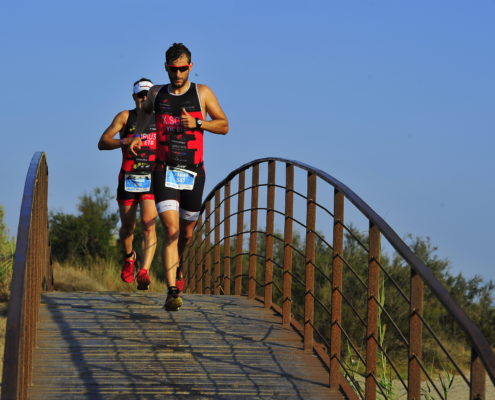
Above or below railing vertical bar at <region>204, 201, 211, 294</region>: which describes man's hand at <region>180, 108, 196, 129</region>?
above

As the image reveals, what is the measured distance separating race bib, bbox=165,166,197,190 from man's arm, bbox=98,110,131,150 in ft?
4.10

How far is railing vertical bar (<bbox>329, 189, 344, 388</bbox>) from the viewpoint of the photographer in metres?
6.53

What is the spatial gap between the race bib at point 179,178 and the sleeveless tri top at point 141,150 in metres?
1.34

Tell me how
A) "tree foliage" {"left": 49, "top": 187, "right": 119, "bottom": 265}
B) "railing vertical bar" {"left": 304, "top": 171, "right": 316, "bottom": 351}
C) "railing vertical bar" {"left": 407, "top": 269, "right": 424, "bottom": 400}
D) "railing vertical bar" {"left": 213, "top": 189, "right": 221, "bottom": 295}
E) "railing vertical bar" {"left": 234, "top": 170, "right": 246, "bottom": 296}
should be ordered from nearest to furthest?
1. "railing vertical bar" {"left": 407, "top": 269, "right": 424, "bottom": 400}
2. "railing vertical bar" {"left": 304, "top": 171, "right": 316, "bottom": 351}
3. "railing vertical bar" {"left": 234, "top": 170, "right": 246, "bottom": 296}
4. "railing vertical bar" {"left": 213, "top": 189, "right": 221, "bottom": 295}
5. "tree foliage" {"left": 49, "top": 187, "right": 119, "bottom": 265}

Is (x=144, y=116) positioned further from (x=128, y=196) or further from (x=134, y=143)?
(x=128, y=196)

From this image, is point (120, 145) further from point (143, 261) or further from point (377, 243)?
point (377, 243)

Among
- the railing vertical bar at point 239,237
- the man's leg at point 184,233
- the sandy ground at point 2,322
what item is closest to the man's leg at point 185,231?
the man's leg at point 184,233

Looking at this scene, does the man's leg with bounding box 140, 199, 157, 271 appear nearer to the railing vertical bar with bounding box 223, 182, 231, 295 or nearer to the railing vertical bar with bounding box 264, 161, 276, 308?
the railing vertical bar with bounding box 264, 161, 276, 308

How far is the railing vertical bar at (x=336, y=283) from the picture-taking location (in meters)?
6.53

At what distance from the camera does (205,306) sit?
8484 millimetres

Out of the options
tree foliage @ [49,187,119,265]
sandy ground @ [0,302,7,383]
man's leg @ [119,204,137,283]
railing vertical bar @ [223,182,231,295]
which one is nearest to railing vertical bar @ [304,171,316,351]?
man's leg @ [119,204,137,283]

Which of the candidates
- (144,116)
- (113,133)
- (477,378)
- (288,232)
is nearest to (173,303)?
(288,232)

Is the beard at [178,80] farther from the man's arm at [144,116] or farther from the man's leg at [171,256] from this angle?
the man's leg at [171,256]

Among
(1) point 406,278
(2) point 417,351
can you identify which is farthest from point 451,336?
(2) point 417,351
